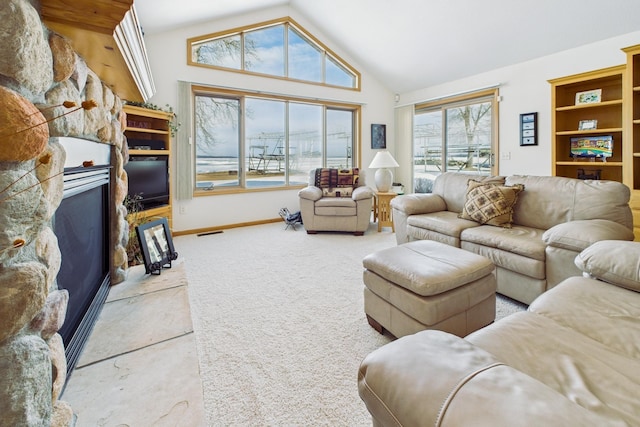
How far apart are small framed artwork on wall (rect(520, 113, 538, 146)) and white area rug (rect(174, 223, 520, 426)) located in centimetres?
288

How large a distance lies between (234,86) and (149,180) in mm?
2021

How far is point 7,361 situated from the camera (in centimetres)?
70

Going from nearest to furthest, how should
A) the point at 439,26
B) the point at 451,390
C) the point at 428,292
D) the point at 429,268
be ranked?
the point at 451,390 → the point at 428,292 → the point at 429,268 → the point at 439,26

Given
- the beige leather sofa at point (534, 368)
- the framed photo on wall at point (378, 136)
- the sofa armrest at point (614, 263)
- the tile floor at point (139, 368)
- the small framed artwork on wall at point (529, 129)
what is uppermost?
the framed photo on wall at point (378, 136)

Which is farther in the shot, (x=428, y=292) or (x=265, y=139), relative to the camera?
(x=265, y=139)

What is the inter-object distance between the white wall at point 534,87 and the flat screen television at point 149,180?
477cm

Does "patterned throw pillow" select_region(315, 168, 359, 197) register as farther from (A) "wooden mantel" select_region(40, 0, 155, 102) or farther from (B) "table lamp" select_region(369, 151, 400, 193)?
(A) "wooden mantel" select_region(40, 0, 155, 102)

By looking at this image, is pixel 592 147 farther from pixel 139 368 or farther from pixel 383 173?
pixel 139 368

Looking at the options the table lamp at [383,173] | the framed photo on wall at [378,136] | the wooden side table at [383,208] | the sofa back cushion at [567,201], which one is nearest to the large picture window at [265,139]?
the framed photo on wall at [378,136]

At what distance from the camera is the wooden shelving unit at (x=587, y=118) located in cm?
359

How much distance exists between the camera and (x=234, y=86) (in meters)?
4.92

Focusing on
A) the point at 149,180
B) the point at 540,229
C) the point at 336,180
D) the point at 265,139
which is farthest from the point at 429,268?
the point at 265,139

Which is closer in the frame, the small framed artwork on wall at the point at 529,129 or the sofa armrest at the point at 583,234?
the sofa armrest at the point at 583,234

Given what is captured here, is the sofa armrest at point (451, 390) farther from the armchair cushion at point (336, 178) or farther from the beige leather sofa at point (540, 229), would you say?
the armchair cushion at point (336, 178)
